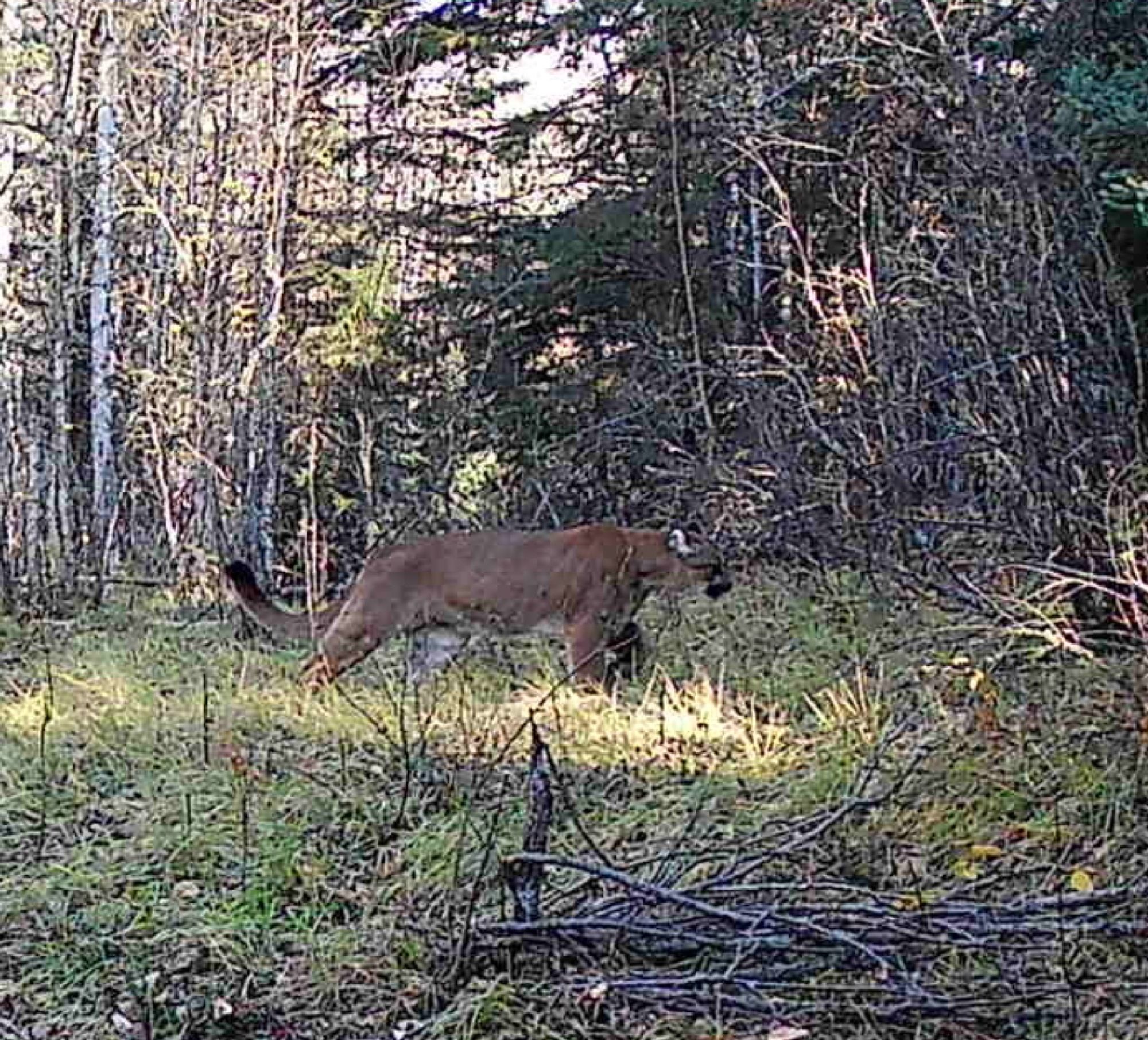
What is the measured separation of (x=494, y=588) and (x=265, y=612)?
114 cm

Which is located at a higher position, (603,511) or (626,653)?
(603,511)

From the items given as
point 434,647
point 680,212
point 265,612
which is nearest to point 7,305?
point 680,212

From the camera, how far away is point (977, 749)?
15.8 ft

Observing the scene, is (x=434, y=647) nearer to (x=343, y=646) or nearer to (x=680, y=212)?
(x=343, y=646)

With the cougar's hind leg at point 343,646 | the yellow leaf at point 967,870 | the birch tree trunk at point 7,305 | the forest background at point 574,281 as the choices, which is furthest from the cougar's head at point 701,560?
the birch tree trunk at point 7,305

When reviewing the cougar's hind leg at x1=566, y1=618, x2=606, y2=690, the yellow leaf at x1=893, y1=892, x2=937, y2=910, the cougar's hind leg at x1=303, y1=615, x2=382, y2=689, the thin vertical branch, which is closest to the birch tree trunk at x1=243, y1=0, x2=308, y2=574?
the thin vertical branch

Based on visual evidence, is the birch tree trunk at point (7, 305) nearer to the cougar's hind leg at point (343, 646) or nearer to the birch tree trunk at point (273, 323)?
the birch tree trunk at point (273, 323)

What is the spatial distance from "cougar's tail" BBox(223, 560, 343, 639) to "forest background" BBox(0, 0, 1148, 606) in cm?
92

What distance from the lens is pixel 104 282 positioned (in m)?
14.3

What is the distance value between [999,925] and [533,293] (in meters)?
10.0

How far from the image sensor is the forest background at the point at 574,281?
580 cm

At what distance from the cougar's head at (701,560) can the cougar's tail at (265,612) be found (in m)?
1.71

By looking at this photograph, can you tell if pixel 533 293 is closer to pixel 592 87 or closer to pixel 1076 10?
pixel 592 87

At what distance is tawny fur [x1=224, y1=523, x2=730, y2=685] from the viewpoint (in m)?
7.37
